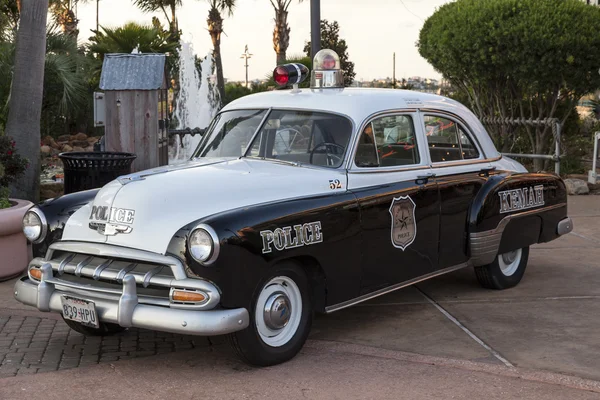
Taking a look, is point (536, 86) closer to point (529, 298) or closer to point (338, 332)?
point (529, 298)

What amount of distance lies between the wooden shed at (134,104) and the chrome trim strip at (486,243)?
4389 millimetres

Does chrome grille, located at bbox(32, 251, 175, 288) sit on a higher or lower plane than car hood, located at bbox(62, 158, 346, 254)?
lower

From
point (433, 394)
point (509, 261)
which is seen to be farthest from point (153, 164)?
point (433, 394)

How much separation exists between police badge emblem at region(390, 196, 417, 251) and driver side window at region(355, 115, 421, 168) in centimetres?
30

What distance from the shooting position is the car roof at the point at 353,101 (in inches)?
237

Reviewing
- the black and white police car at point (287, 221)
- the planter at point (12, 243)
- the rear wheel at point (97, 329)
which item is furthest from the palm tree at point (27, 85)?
the rear wheel at point (97, 329)

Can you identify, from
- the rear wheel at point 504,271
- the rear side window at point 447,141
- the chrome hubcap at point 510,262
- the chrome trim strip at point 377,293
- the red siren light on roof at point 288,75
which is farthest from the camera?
the chrome hubcap at point 510,262

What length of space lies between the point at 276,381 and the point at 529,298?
286cm

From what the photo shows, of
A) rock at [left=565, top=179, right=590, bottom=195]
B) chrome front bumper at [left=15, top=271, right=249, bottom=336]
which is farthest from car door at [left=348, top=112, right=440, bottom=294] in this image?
rock at [left=565, top=179, right=590, bottom=195]

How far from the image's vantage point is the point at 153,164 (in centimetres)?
973

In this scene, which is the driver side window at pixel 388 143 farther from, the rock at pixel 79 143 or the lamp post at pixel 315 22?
the rock at pixel 79 143

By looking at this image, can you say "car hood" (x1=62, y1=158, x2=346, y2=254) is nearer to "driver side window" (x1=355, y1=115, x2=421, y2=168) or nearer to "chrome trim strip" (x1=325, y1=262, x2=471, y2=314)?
"driver side window" (x1=355, y1=115, x2=421, y2=168)

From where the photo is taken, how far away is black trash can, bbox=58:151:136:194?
8.23 metres

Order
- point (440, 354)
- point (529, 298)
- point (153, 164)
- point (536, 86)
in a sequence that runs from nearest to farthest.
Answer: point (440, 354) → point (529, 298) → point (153, 164) → point (536, 86)
